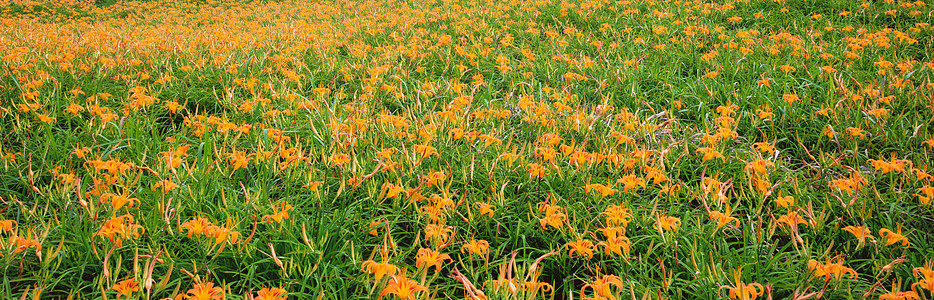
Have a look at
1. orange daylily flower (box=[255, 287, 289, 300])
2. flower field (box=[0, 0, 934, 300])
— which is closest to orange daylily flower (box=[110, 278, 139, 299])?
flower field (box=[0, 0, 934, 300])

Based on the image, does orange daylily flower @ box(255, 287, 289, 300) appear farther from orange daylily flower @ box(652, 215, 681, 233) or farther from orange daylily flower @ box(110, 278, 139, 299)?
orange daylily flower @ box(652, 215, 681, 233)

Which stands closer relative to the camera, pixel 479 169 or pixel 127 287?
pixel 127 287

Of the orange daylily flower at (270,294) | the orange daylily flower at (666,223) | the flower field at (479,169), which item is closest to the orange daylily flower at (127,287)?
the flower field at (479,169)

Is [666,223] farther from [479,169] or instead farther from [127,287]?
[127,287]

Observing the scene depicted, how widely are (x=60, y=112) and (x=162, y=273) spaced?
72.8 inches

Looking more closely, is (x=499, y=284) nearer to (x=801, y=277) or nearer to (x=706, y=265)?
(x=706, y=265)

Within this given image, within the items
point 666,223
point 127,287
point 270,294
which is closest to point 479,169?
point 666,223

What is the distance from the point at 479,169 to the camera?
2.27m

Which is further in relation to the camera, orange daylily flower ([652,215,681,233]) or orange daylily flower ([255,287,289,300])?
orange daylily flower ([652,215,681,233])

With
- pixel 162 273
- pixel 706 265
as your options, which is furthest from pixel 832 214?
pixel 162 273

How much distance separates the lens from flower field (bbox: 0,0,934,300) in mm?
1570

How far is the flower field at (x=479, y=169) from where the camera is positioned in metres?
1.57

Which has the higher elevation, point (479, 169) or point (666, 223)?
point (666, 223)

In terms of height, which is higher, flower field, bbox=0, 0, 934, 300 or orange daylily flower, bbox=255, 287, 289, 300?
orange daylily flower, bbox=255, 287, 289, 300
